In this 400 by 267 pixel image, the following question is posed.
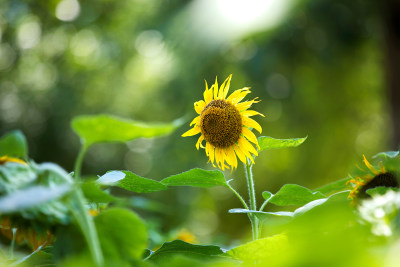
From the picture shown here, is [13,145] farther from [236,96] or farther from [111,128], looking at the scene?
[236,96]

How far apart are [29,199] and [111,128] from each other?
0.17 feet

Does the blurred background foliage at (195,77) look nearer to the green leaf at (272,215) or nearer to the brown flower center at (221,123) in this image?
the brown flower center at (221,123)

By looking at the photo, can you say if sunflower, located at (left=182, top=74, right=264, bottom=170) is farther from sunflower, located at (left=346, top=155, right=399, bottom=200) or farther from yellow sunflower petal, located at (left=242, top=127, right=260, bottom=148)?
sunflower, located at (left=346, top=155, right=399, bottom=200)

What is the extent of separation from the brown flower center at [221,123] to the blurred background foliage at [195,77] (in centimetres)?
283

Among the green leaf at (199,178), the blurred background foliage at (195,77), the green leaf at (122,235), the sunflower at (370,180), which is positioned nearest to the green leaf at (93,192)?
the green leaf at (122,235)

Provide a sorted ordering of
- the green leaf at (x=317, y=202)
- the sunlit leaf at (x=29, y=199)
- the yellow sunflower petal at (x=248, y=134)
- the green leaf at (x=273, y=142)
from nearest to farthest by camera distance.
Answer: the sunlit leaf at (x=29, y=199) → the green leaf at (x=317, y=202) → the green leaf at (x=273, y=142) → the yellow sunflower petal at (x=248, y=134)

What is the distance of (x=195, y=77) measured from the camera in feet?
16.4

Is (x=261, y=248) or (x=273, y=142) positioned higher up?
(x=273, y=142)

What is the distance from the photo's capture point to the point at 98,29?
6637mm

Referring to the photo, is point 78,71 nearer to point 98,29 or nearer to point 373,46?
point 98,29

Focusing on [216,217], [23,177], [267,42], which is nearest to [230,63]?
[267,42]

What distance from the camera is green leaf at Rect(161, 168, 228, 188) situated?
37cm

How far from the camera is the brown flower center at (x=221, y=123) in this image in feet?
1.77

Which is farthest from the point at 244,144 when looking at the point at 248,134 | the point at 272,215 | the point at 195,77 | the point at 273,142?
the point at 195,77
